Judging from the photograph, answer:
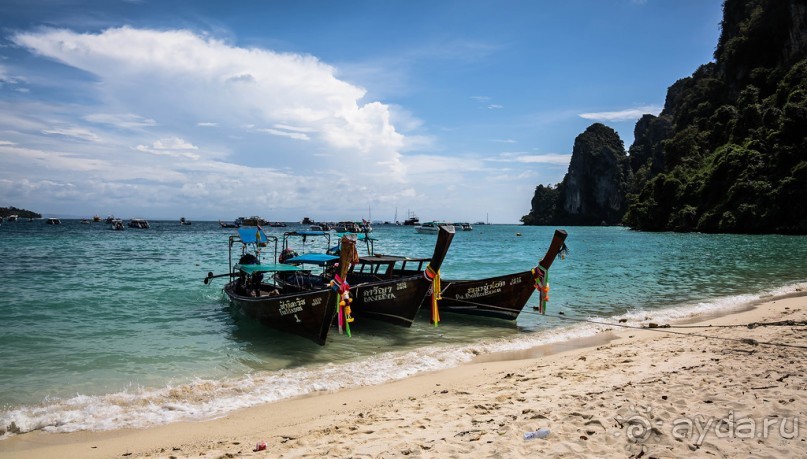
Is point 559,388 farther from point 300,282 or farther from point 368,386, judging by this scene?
point 300,282

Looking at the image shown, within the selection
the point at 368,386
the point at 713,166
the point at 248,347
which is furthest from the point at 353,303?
the point at 713,166

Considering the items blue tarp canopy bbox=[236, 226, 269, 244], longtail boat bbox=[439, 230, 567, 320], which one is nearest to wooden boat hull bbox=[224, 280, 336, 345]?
longtail boat bbox=[439, 230, 567, 320]

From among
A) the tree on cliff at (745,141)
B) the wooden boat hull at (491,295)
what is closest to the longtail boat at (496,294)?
the wooden boat hull at (491,295)

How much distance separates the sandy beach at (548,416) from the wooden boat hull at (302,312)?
2899 mm

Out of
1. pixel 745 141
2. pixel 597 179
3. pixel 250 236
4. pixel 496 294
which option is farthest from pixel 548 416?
pixel 597 179

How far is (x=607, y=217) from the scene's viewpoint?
523 ft

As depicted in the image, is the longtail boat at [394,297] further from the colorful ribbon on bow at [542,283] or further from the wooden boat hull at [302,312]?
the colorful ribbon on bow at [542,283]

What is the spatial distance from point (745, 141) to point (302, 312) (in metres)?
73.1

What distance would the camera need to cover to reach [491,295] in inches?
569

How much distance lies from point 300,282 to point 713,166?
70.1 m

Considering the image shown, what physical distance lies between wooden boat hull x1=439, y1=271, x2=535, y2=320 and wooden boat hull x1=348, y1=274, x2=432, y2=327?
6.31ft

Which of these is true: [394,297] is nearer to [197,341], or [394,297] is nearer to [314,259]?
[314,259]

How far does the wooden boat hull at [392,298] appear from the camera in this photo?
42.0ft

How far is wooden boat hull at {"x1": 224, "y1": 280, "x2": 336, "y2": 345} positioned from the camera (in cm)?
1077
